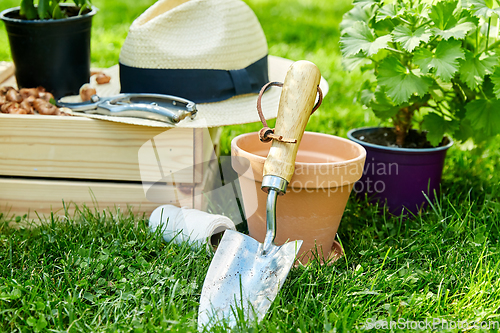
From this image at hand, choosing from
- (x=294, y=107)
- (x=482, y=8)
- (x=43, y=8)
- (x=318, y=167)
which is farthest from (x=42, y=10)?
(x=482, y=8)

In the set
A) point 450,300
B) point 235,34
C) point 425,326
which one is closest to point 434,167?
point 450,300

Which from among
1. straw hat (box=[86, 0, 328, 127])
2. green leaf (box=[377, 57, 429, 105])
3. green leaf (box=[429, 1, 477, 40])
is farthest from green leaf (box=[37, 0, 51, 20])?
green leaf (box=[429, 1, 477, 40])

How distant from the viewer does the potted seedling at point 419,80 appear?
1233 mm

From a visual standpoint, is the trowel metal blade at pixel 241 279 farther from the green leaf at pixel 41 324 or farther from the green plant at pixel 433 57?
the green plant at pixel 433 57

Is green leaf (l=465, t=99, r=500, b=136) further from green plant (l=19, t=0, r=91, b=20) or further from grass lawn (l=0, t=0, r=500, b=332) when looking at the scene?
green plant (l=19, t=0, r=91, b=20)

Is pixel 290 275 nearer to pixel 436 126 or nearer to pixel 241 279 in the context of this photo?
pixel 241 279

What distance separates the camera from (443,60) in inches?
48.0

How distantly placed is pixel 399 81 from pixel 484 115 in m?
0.29

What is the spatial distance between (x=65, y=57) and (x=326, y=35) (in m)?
2.57

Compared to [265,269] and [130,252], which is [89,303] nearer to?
[130,252]

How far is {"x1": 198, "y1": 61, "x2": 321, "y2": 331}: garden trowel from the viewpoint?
0.97 meters

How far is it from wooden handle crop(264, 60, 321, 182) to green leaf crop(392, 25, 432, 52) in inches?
11.5

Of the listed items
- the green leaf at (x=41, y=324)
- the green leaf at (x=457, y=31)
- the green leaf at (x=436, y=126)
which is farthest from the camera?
the green leaf at (x=436, y=126)

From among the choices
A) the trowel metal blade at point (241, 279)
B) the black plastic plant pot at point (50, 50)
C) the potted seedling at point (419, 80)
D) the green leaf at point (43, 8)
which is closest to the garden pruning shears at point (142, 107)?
the black plastic plant pot at point (50, 50)
